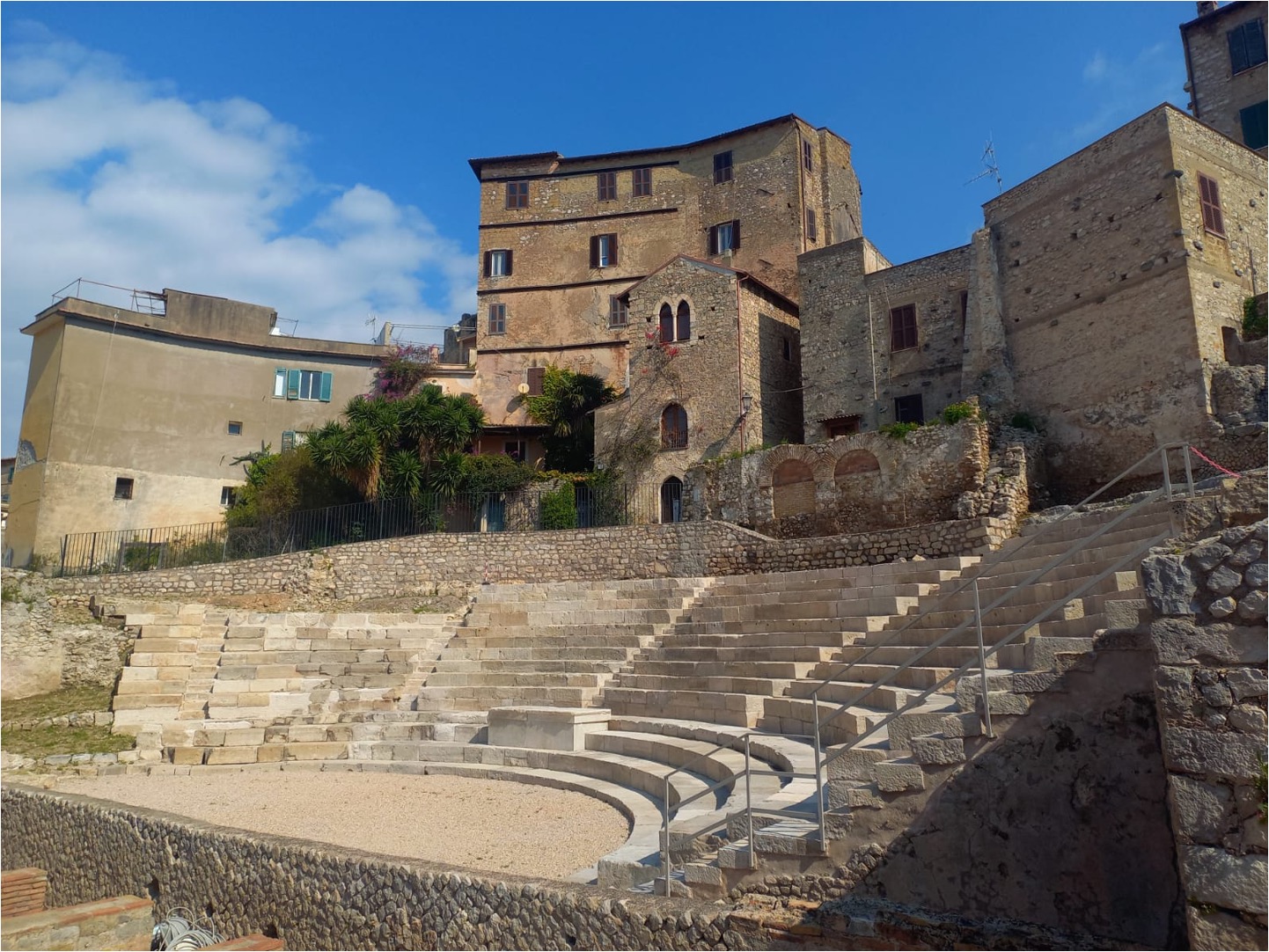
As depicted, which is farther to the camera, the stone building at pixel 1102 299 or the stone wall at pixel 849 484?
the stone wall at pixel 849 484

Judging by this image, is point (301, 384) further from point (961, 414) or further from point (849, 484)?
point (961, 414)

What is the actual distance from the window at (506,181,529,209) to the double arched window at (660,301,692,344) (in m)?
9.57

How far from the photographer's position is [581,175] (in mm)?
32938

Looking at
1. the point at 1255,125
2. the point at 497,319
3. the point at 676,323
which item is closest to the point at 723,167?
the point at 676,323

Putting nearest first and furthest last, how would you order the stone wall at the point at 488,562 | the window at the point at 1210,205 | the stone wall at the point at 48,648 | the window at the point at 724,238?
1. the stone wall at the point at 48,648
2. the window at the point at 1210,205
3. the stone wall at the point at 488,562
4. the window at the point at 724,238

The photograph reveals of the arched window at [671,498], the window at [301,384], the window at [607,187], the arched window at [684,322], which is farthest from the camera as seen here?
the window at [607,187]

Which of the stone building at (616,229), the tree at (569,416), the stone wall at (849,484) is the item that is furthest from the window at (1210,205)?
the tree at (569,416)

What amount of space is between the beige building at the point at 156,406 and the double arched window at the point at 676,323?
8.43 meters

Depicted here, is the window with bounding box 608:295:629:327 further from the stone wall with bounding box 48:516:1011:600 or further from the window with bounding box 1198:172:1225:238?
the window with bounding box 1198:172:1225:238

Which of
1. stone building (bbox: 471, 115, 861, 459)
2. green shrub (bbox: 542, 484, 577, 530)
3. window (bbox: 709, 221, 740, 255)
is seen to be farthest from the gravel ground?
window (bbox: 709, 221, 740, 255)

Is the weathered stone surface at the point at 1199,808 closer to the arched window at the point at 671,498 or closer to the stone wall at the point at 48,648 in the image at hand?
the stone wall at the point at 48,648

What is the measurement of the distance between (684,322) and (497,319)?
8607 millimetres

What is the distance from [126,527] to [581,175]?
65.0 feet

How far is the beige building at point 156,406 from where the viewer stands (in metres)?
25.5
